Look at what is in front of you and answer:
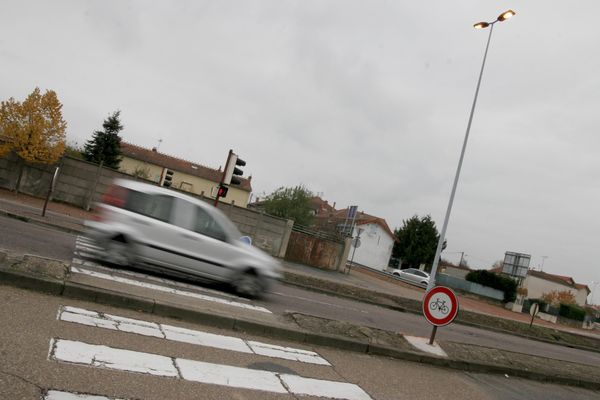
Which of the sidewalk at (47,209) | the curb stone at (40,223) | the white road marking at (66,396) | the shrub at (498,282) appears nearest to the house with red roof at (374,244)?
the shrub at (498,282)

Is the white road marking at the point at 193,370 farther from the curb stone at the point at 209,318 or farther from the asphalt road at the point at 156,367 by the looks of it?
the curb stone at the point at 209,318

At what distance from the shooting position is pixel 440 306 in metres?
7.63

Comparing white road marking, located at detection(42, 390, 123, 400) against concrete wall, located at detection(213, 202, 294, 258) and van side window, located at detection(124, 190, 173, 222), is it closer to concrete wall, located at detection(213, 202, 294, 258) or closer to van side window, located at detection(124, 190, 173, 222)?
van side window, located at detection(124, 190, 173, 222)

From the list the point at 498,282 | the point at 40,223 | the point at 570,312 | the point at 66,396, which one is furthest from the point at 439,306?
the point at 570,312

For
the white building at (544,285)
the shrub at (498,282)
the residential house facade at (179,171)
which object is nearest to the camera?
the shrub at (498,282)

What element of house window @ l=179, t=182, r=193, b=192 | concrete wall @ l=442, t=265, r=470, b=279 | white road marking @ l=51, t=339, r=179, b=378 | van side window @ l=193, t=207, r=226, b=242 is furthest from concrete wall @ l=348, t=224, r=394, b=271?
white road marking @ l=51, t=339, r=179, b=378

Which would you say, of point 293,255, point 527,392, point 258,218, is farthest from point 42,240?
point 293,255

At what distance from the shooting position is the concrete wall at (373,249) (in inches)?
2429

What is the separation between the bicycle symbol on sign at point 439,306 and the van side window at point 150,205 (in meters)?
5.24

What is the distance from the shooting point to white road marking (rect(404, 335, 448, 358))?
7305mm

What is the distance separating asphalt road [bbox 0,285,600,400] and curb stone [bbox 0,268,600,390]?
150mm

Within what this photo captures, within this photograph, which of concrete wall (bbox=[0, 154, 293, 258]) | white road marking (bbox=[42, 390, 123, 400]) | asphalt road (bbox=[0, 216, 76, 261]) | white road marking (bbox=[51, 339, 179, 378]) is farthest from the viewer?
concrete wall (bbox=[0, 154, 293, 258])

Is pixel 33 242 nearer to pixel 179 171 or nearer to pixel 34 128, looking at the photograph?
pixel 34 128

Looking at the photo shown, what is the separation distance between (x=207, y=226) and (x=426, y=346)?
15.6 ft
